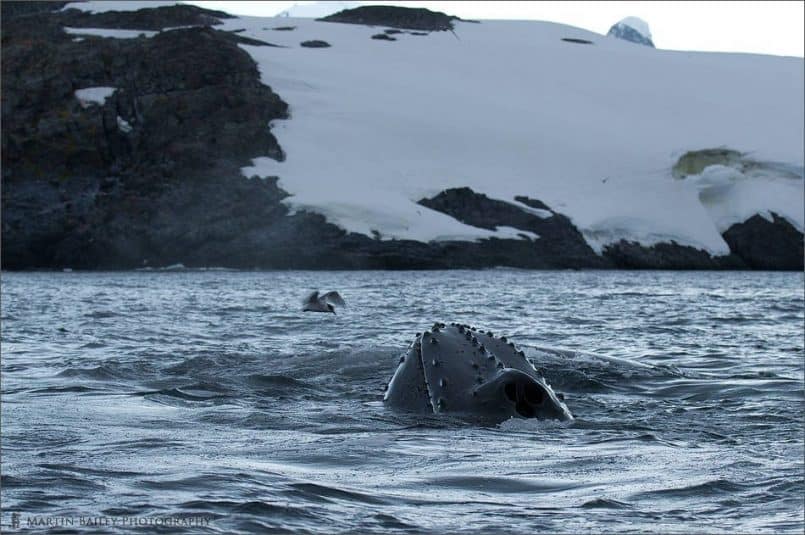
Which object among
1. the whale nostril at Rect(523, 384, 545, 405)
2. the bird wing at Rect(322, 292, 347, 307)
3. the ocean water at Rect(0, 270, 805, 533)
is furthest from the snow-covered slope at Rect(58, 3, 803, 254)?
the whale nostril at Rect(523, 384, 545, 405)

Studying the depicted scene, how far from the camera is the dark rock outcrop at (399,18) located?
94.2 metres

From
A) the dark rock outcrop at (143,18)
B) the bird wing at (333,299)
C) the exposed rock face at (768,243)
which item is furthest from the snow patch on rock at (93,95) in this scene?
the bird wing at (333,299)

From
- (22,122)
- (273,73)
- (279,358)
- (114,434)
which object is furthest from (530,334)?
(273,73)

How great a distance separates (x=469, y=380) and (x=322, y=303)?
15366mm

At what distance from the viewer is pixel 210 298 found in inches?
1150

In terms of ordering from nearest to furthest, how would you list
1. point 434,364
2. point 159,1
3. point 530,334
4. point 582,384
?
1. point 434,364
2. point 582,384
3. point 530,334
4. point 159,1

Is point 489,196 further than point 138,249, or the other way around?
point 489,196

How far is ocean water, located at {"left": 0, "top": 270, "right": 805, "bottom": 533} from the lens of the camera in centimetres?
580

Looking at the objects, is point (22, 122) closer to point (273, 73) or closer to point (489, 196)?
point (273, 73)

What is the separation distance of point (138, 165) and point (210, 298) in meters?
33.0

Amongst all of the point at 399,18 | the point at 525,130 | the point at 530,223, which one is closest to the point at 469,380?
the point at 530,223

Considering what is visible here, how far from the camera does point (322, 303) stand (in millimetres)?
23906

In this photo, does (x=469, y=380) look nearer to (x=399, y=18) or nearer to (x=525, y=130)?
(x=525, y=130)

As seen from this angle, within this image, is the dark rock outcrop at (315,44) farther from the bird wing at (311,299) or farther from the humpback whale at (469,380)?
the humpback whale at (469,380)
